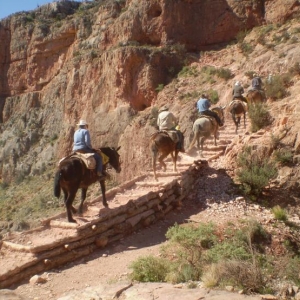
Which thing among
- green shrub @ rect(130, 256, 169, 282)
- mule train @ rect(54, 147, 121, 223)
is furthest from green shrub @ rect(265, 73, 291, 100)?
green shrub @ rect(130, 256, 169, 282)

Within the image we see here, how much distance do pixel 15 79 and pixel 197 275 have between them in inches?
1666

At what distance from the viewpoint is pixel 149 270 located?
304 inches

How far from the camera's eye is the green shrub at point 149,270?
7648 mm

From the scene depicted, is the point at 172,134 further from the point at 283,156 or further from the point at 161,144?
the point at 283,156

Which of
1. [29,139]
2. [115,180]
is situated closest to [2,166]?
[29,139]

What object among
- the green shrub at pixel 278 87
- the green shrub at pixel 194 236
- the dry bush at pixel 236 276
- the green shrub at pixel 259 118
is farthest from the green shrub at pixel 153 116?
the dry bush at pixel 236 276

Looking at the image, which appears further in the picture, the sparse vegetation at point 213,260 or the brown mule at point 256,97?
the brown mule at point 256,97

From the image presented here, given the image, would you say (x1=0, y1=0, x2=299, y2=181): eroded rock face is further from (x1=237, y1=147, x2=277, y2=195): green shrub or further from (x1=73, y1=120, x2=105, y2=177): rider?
(x1=73, y1=120, x2=105, y2=177): rider

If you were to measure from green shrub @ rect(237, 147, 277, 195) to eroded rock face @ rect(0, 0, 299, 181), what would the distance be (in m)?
13.3

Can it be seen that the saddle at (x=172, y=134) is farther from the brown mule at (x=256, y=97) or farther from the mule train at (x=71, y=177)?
the brown mule at (x=256, y=97)

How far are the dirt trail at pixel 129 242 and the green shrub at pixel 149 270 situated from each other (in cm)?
49

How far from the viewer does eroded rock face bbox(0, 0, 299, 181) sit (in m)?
31.7

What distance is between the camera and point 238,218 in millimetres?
11297

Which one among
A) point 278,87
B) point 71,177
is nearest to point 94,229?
point 71,177
